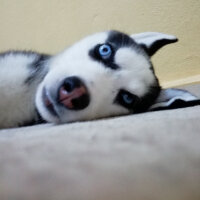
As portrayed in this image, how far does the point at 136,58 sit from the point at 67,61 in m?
0.20

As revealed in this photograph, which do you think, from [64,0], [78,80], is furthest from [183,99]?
[64,0]

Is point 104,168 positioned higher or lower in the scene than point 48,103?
higher

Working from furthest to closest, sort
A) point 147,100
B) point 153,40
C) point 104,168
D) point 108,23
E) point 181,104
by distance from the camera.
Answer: point 108,23 → point 153,40 → point 147,100 → point 181,104 → point 104,168

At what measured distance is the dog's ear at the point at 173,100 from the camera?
935mm

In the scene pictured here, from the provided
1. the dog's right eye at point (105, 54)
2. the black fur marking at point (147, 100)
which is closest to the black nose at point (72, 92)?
the dog's right eye at point (105, 54)

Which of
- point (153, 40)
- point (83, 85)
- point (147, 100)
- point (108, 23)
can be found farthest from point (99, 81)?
point (108, 23)

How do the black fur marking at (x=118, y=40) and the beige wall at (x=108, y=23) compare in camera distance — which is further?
the beige wall at (x=108, y=23)

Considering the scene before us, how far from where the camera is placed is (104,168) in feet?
1.03

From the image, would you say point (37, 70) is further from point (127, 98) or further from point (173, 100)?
point (173, 100)

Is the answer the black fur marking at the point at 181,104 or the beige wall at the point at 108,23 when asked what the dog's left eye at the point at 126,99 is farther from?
the beige wall at the point at 108,23

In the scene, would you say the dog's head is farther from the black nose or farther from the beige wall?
the beige wall

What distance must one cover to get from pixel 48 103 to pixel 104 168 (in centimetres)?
59

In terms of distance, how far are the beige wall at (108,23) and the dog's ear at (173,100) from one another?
793 mm

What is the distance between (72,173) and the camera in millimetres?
307
